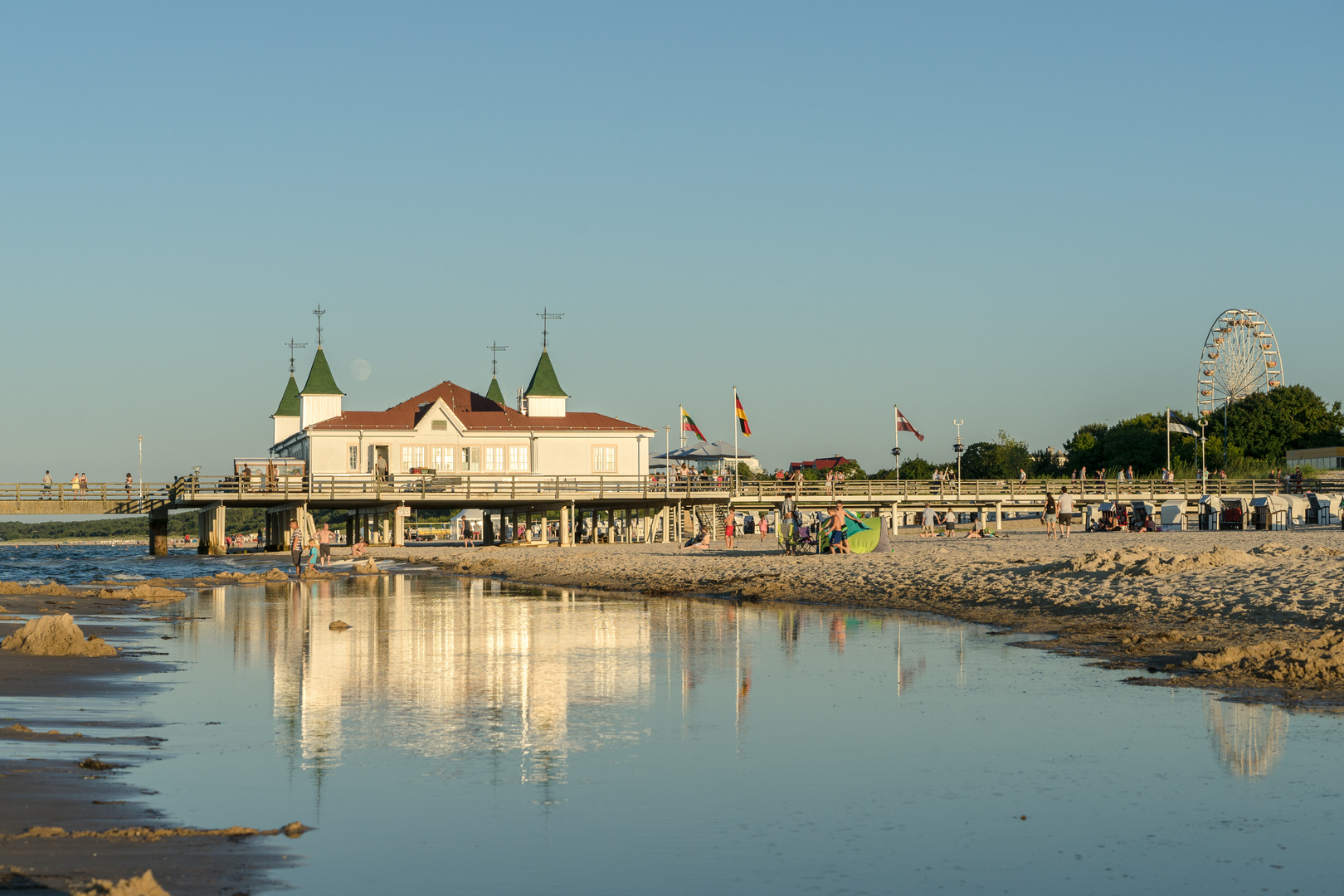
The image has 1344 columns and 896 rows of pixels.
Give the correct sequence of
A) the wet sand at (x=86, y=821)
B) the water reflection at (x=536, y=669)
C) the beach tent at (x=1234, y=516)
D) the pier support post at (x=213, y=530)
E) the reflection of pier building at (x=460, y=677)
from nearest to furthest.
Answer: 1. the wet sand at (x=86, y=821)
2. the water reflection at (x=536, y=669)
3. the reflection of pier building at (x=460, y=677)
4. the beach tent at (x=1234, y=516)
5. the pier support post at (x=213, y=530)

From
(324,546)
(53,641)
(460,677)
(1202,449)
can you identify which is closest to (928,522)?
(324,546)

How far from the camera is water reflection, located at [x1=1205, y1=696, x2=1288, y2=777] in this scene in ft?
27.6

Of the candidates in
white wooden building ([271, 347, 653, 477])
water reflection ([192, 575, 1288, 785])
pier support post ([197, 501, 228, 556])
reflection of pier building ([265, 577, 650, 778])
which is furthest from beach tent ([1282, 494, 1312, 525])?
pier support post ([197, 501, 228, 556])

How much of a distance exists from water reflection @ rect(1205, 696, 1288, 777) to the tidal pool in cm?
3

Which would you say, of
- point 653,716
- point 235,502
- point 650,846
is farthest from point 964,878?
point 235,502

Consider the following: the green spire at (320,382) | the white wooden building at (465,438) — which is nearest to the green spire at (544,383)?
the white wooden building at (465,438)

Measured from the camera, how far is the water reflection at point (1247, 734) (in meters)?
8.41

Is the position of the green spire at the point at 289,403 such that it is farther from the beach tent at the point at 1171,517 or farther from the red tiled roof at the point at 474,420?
the beach tent at the point at 1171,517

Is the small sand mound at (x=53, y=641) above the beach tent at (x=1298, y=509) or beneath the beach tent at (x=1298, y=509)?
beneath

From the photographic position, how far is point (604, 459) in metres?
57.1

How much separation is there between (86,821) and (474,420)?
50.9m

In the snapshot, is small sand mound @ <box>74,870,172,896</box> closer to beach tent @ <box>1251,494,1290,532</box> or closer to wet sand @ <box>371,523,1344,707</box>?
wet sand @ <box>371,523,1344,707</box>

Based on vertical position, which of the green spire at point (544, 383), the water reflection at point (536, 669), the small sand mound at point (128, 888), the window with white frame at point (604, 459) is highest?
the green spire at point (544, 383)

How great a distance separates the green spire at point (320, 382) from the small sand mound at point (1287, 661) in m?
52.3
